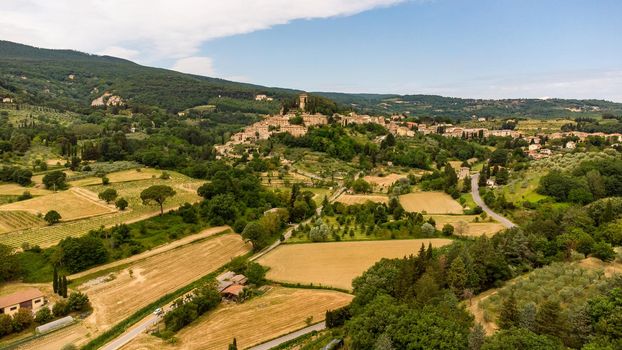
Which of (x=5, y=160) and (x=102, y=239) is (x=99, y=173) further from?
(x=102, y=239)

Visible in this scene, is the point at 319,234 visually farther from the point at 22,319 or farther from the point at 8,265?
the point at 8,265

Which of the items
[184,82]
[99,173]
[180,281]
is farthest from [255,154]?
[184,82]

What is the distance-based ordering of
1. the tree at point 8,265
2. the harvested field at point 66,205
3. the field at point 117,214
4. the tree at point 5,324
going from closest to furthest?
the tree at point 5,324, the tree at point 8,265, the field at point 117,214, the harvested field at point 66,205

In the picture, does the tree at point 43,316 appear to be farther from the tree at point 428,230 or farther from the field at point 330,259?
the tree at point 428,230

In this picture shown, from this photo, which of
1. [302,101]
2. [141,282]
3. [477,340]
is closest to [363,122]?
[302,101]

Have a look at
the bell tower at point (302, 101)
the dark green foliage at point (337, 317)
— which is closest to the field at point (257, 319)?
the dark green foliage at point (337, 317)

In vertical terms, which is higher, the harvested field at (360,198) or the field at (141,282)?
the harvested field at (360,198)
